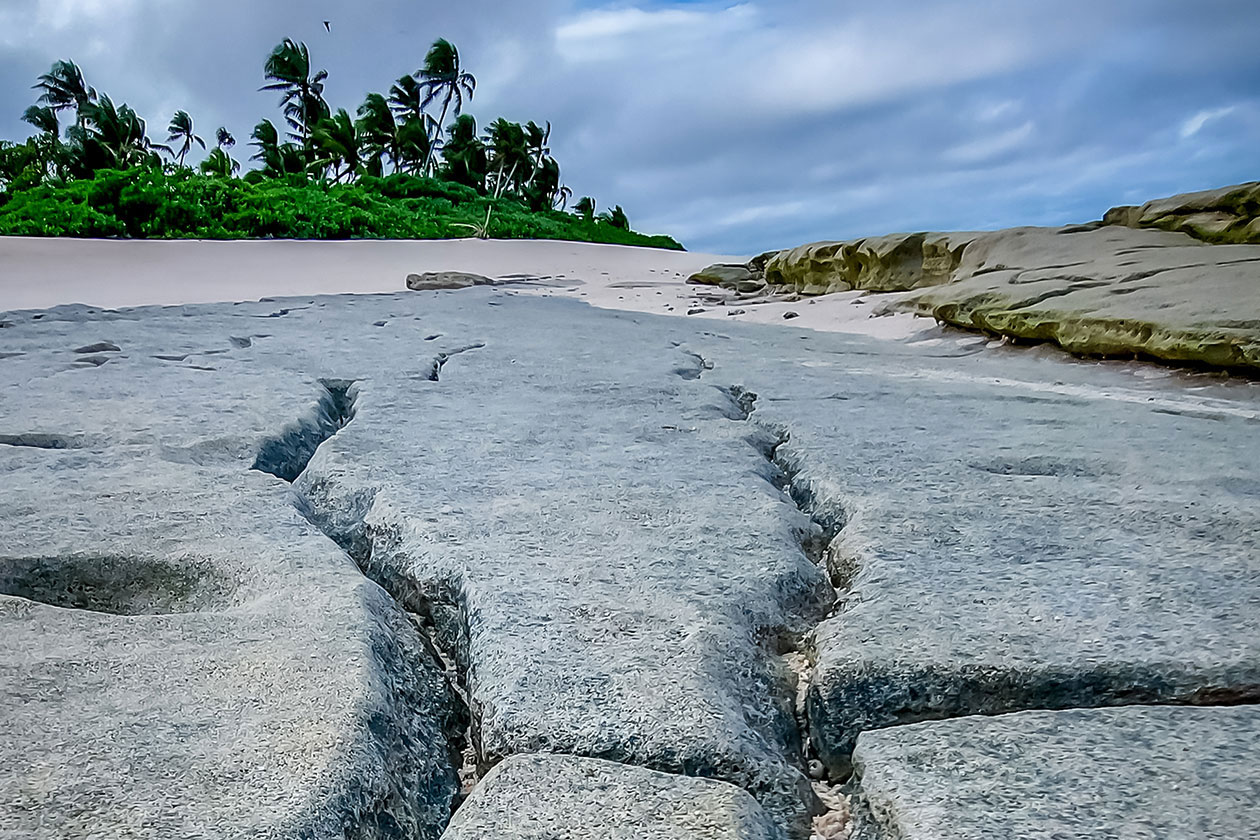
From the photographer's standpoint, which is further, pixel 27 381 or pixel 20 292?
pixel 20 292

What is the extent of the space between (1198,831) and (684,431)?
3.93ft

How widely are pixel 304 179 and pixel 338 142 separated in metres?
4.07

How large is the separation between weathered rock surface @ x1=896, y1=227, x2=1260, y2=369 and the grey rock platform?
1.15m

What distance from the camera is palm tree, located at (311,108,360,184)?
20281mm

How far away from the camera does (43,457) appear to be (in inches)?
58.6

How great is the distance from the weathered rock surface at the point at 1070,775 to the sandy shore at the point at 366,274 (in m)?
3.90

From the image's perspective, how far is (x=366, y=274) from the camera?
9.27 m

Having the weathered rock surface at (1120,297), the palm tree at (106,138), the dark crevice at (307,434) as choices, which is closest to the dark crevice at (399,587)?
the dark crevice at (307,434)

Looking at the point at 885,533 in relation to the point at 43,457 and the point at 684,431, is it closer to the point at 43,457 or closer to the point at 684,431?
the point at 684,431

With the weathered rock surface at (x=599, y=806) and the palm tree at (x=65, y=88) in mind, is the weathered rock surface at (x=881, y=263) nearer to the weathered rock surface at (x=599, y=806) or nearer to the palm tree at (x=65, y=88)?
the weathered rock surface at (x=599, y=806)

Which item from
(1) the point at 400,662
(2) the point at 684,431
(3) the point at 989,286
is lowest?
(1) the point at 400,662

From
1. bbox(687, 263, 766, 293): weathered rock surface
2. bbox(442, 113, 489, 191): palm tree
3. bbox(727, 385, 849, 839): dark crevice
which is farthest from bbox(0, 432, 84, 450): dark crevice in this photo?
bbox(442, 113, 489, 191): palm tree

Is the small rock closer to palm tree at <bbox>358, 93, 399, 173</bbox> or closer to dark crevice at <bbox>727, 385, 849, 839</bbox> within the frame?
dark crevice at <bbox>727, 385, 849, 839</bbox>

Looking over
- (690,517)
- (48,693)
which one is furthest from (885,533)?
(48,693)
